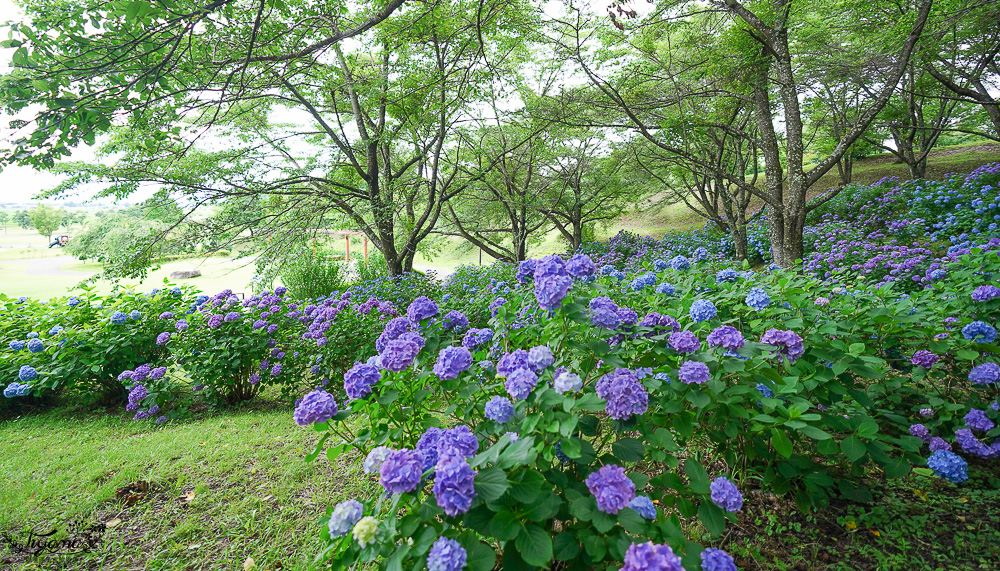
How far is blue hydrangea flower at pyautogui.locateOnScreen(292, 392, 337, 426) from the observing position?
3.83ft

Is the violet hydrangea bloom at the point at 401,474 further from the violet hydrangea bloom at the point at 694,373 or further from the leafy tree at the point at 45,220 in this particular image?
the leafy tree at the point at 45,220

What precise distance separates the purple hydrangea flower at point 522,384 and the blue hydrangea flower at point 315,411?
52 centimetres

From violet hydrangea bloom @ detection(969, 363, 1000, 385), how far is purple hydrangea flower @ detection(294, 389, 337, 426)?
243 centimetres

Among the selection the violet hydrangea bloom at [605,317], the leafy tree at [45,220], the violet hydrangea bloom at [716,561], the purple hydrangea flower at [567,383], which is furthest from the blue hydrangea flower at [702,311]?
the leafy tree at [45,220]

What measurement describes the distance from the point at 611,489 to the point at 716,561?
256 mm

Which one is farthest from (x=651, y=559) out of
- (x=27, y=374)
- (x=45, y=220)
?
(x=45, y=220)

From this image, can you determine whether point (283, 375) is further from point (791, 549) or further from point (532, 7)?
point (532, 7)

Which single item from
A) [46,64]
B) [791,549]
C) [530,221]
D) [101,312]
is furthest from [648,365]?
[530,221]

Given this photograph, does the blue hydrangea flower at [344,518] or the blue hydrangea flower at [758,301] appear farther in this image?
the blue hydrangea flower at [758,301]

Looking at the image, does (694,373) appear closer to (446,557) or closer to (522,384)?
(522,384)

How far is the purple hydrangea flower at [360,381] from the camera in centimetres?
125

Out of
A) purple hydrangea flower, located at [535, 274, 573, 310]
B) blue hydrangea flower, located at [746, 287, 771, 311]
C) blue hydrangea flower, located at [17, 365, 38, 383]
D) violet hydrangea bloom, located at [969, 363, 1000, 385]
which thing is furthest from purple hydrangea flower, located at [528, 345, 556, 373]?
blue hydrangea flower, located at [17, 365, 38, 383]

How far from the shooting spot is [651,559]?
80cm

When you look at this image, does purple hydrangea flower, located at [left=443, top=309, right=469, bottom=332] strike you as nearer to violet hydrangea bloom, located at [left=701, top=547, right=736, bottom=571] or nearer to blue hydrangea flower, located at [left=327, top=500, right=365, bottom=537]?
→ blue hydrangea flower, located at [left=327, top=500, right=365, bottom=537]
